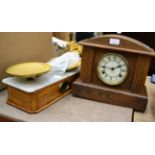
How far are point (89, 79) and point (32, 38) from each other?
13.5 inches

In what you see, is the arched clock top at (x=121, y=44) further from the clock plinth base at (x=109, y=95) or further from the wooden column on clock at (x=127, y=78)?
the clock plinth base at (x=109, y=95)

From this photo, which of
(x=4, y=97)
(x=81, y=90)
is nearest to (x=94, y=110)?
(x=81, y=90)

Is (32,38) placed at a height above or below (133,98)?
above

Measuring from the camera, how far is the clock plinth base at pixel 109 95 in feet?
2.48

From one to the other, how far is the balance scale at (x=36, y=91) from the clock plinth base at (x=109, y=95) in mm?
67

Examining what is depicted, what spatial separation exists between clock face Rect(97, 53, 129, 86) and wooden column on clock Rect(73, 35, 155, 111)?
13mm

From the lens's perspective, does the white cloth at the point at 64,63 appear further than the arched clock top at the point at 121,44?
Yes

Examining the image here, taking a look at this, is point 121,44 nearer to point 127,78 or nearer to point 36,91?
point 127,78

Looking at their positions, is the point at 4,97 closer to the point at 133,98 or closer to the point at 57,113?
the point at 57,113

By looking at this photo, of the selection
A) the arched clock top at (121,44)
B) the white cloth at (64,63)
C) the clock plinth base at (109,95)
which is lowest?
the clock plinth base at (109,95)

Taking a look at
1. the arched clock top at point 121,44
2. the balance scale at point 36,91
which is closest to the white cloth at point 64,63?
the balance scale at point 36,91

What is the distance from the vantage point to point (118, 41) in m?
0.74
